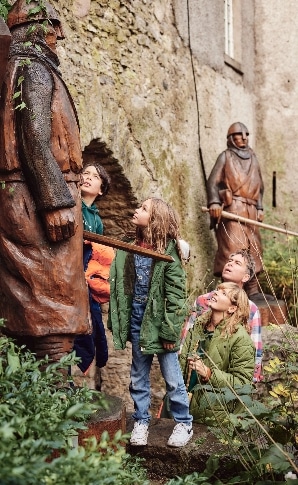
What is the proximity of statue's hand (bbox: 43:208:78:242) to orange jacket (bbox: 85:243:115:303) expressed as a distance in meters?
1.05

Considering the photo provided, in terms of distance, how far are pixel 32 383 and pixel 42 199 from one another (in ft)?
3.13

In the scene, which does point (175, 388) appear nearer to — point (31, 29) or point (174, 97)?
point (31, 29)

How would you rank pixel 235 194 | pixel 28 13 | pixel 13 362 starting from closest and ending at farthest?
pixel 13 362 < pixel 28 13 < pixel 235 194

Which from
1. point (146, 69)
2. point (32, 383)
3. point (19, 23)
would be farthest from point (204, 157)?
point (32, 383)

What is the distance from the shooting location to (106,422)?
Result: 3.21 metres

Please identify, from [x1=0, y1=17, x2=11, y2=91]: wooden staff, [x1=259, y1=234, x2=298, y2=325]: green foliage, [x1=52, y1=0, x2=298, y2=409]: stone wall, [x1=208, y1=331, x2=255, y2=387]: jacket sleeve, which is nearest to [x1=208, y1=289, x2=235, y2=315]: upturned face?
[x1=208, y1=331, x2=255, y2=387]: jacket sleeve

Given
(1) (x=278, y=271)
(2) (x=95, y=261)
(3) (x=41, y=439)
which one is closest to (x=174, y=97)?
(1) (x=278, y=271)

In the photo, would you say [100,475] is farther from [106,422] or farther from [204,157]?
[204,157]

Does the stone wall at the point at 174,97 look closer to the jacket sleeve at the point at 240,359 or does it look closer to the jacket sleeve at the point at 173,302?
the jacket sleeve at the point at 240,359

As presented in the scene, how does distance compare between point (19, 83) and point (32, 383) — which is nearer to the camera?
point (32, 383)

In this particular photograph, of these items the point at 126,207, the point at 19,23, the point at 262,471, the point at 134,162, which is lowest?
the point at 262,471

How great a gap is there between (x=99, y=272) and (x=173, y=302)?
0.66 meters

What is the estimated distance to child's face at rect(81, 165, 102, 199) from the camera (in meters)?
4.12

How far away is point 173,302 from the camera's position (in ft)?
11.7
